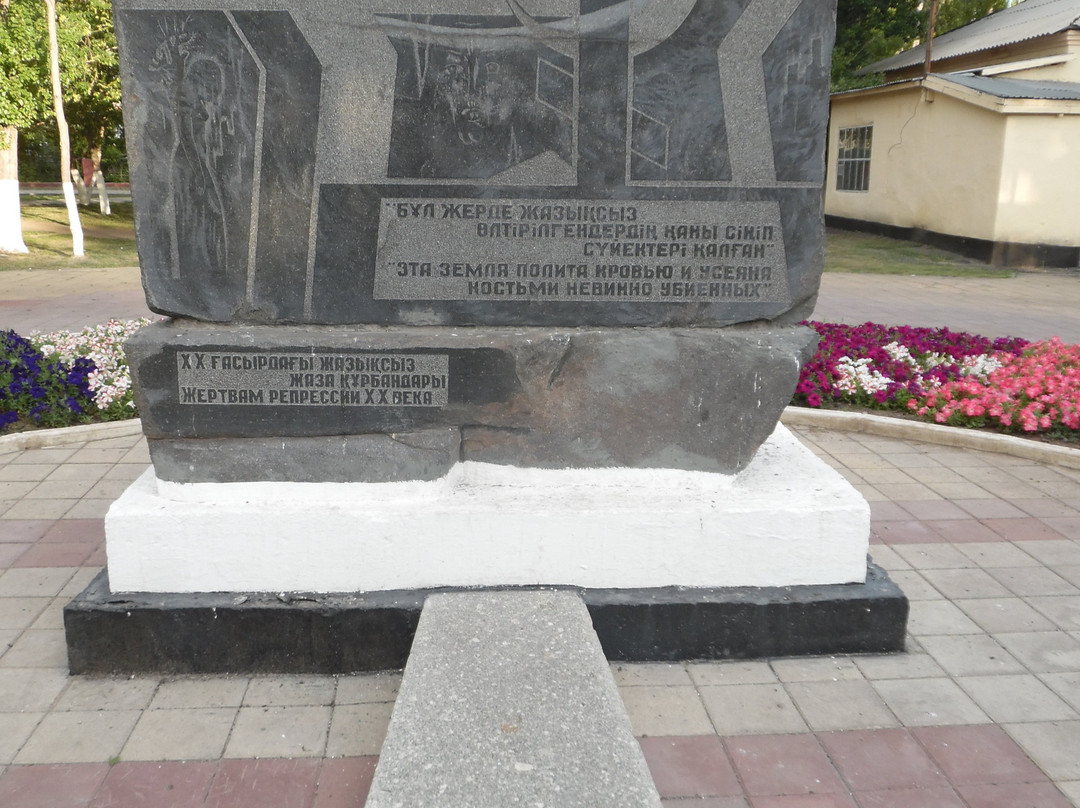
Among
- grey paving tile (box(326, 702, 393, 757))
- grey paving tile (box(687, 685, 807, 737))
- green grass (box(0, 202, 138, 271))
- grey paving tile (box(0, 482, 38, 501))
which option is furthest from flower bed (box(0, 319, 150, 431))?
green grass (box(0, 202, 138, 271))

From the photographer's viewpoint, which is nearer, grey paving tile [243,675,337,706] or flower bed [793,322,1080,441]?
A: grey paving tile [243,675,337,706]

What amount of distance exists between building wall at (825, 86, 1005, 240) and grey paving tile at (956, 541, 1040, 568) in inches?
527

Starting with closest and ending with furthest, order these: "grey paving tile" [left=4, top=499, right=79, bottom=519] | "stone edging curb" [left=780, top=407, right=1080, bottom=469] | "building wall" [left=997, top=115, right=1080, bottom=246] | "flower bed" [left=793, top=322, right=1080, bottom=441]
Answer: "grey paving tile" [left=4, top=499, right=79, bottom=519] → "stone edging curb" [left=780, top=407, right=1080, bottom=469] → "flower bed" [left=793, top=322, right=1080, bottom=441] → "building wall" [left=997, top=115, right=1080, bottom=246]

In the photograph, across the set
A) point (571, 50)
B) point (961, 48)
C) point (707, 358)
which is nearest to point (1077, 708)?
point (707, 358)

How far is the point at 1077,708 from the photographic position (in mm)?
2855

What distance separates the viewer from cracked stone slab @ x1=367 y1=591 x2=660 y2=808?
6.82ft

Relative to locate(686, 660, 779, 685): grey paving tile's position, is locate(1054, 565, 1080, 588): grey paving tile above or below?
above

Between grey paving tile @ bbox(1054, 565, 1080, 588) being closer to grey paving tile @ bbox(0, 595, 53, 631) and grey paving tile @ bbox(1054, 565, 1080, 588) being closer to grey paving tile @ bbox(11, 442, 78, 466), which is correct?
grey paving tile @ bbox(0, 595, 53, 631)

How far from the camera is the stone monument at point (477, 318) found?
2.89 metres

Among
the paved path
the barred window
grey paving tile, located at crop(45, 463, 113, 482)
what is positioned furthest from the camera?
the barred window

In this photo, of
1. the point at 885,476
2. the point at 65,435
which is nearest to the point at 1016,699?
the point at 885,476

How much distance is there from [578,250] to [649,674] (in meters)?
1.43

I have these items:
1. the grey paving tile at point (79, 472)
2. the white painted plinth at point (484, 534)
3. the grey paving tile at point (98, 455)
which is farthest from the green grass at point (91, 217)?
the white painted plinth at point (484, 534)

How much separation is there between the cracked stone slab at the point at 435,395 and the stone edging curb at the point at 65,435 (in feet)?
8.13
